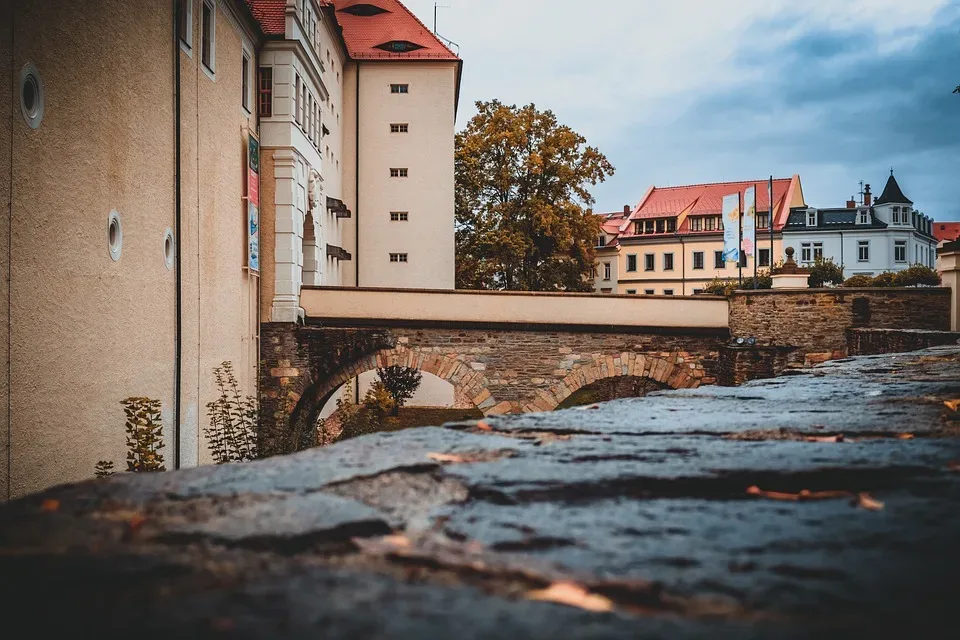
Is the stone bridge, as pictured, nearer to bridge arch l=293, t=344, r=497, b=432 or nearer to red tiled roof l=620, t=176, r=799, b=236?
bridge arch l=293, t=344, r=497, b=432

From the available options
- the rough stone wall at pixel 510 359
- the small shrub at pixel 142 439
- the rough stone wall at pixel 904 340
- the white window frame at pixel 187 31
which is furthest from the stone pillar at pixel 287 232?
the rough stone wall at pixel 904 340

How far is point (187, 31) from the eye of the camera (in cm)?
1254

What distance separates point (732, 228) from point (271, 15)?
45.2 ft

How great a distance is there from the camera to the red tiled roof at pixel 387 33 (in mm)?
30844

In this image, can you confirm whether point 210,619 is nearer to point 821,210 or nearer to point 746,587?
point 746,587

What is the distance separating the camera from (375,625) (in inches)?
45.0

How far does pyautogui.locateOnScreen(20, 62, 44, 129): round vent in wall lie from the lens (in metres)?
7.58

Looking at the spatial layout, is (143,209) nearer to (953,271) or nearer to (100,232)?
(100,232)

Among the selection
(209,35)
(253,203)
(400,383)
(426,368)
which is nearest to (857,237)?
(400,383)

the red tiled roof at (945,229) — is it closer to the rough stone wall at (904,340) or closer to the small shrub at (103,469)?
the rough stone wall at (904,340)

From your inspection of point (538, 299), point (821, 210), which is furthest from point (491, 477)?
point (821, 210)

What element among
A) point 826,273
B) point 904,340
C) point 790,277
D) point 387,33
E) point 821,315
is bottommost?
point 904,340

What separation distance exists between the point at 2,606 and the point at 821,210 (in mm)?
57712

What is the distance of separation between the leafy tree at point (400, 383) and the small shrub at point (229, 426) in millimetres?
10816
